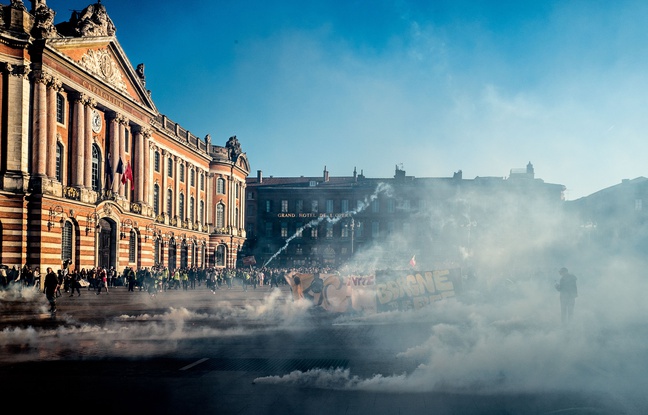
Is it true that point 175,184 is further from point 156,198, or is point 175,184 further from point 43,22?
point 43,22

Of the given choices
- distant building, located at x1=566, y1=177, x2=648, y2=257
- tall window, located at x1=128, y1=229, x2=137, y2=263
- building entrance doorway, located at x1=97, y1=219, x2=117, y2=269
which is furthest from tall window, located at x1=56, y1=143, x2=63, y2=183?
distant building, located at x1=566, y1=177, x2=648, y2=257

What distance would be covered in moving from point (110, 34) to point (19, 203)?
53.4ft

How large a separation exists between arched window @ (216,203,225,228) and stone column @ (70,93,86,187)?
118 feet

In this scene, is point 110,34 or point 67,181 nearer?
point 67,181

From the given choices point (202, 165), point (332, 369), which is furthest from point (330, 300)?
point (202, 165)

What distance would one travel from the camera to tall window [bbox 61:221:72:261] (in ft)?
133

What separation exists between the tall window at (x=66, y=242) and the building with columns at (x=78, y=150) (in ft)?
0.25

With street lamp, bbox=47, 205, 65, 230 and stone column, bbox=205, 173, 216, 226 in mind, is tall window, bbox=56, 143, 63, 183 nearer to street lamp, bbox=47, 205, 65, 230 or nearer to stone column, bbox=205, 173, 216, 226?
street lamp, bbox=47, 205, 65, 230

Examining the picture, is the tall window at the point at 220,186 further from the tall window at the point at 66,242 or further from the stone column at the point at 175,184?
the tall window at the point at 66,242

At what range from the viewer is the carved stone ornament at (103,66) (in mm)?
42750

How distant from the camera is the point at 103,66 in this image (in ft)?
147

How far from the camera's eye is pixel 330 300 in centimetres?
2514

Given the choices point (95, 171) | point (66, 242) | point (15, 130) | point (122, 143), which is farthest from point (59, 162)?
point (122, 143)

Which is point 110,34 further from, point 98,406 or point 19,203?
point 98,406
